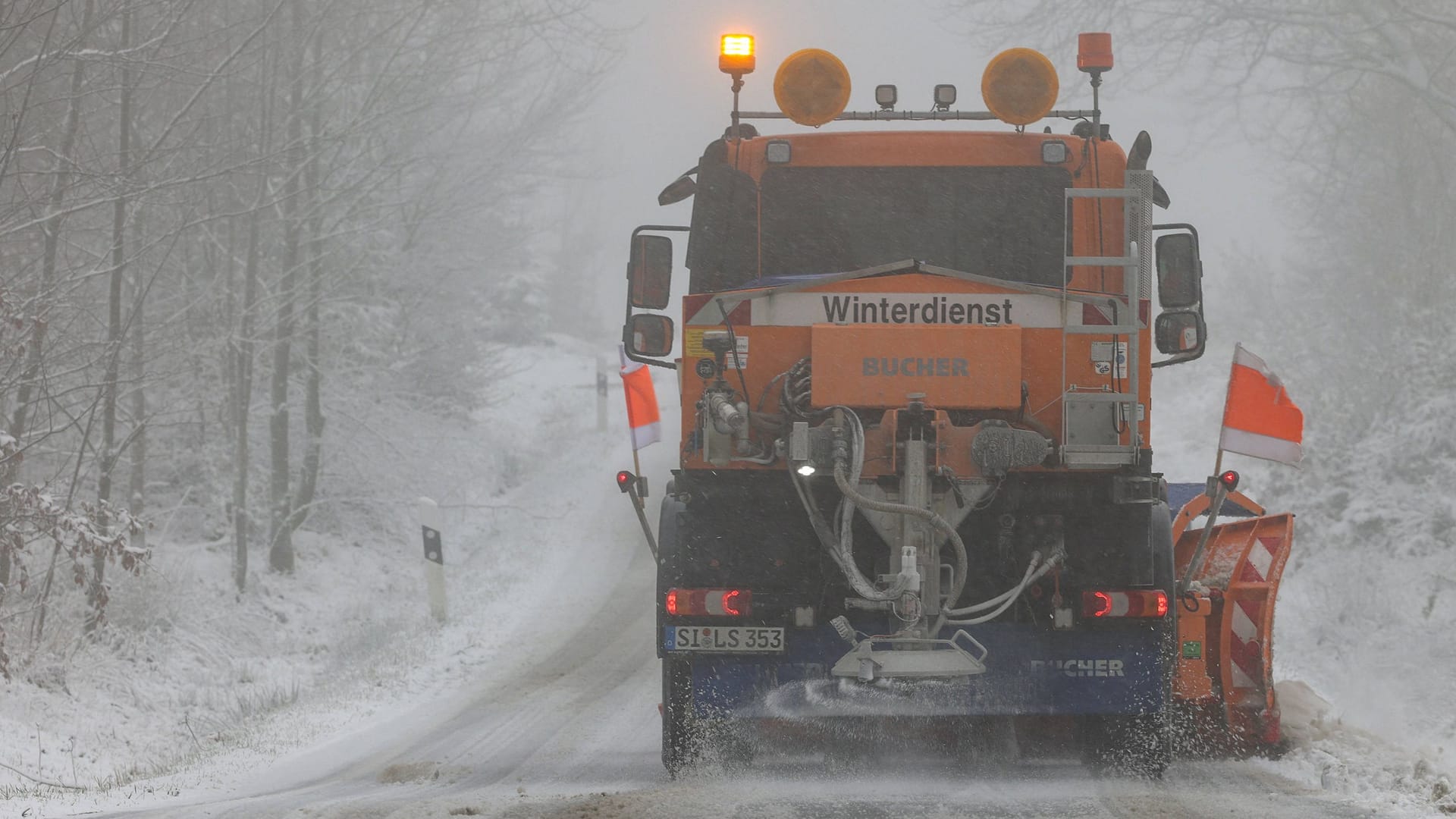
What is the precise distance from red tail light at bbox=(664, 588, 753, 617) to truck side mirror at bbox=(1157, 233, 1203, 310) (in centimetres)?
237

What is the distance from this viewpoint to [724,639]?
244 inches

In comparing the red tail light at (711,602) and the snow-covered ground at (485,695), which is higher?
the red tail light at (711,602)

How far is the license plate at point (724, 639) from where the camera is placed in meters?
6.18

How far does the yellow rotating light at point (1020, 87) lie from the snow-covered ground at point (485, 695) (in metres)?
3.12

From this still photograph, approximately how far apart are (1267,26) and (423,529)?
42.0ft

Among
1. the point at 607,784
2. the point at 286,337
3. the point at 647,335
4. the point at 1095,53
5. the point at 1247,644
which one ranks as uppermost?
the point at 1095,53

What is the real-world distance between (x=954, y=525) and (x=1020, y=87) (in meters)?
2.42

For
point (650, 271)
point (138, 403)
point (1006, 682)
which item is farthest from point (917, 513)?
point (138, 403)

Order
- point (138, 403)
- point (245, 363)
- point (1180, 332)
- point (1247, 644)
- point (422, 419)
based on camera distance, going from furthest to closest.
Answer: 1. point (422, 419)
2. point (245, 363)
3. point (138, 403)
4. point (1247, 644)
5. point (1180, 332)

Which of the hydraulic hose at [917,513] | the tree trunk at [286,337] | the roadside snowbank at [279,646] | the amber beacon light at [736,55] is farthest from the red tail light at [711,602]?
the tree trunk at [286,337]

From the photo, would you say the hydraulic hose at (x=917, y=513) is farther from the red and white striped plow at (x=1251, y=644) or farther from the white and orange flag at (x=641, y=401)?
the white and orange flag at (x=641, y=401)

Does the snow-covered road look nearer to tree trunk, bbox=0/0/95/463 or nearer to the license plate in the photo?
the license plate

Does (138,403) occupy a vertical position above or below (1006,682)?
above

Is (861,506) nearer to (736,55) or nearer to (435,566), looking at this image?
(736,55)
